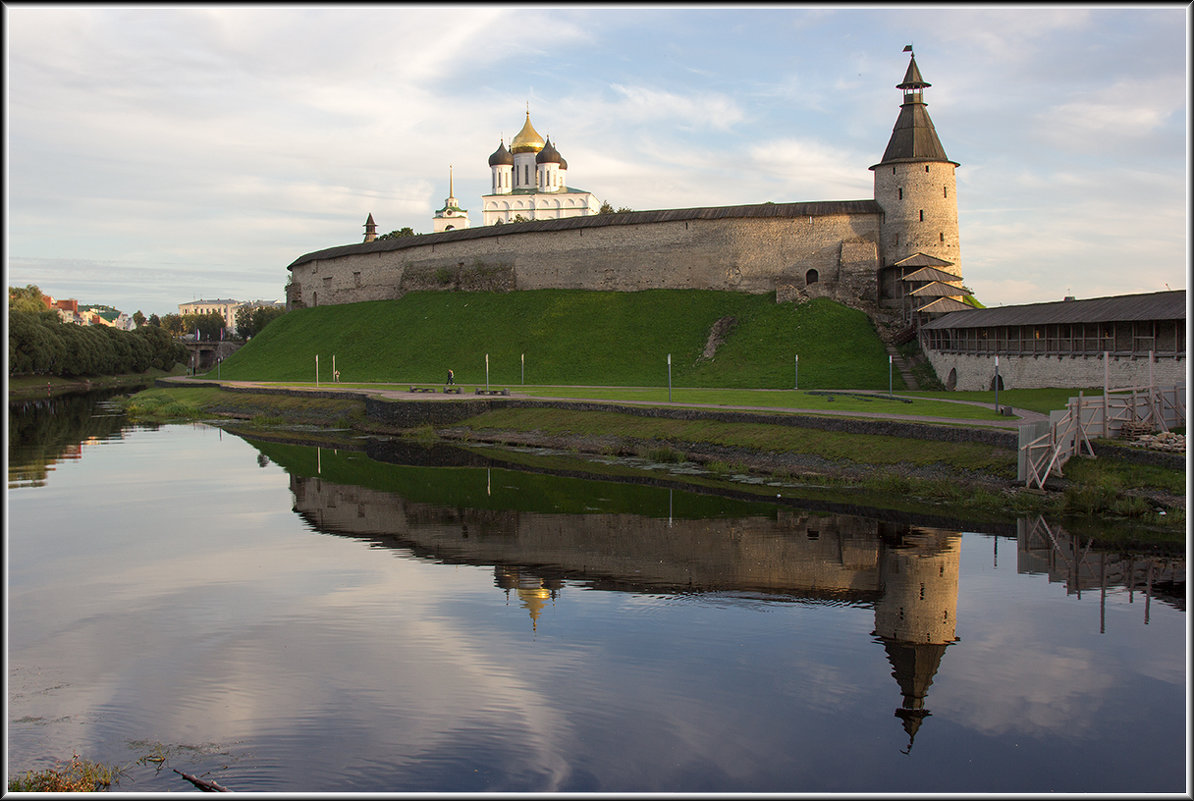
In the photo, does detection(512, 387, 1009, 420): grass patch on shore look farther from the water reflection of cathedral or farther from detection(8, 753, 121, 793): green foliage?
detection(8, 753, 121, 793): green foliage

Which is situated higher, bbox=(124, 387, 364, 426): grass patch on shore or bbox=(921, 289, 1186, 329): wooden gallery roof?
bbox=(921, 289, 1186, 329): wooden gallery roof

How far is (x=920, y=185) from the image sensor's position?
4281cm

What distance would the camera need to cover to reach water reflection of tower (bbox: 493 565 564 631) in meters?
12.8

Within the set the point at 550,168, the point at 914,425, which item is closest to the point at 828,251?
the point at 914,425

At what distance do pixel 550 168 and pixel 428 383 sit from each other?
6154cm

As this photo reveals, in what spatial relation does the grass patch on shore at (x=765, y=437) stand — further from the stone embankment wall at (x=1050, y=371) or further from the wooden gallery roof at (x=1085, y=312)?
the wooden gallery roof at (x=1085, y=312)

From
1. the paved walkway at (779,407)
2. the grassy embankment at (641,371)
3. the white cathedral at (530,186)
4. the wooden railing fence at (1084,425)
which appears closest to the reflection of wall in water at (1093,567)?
the grassy embankment at (641,371)

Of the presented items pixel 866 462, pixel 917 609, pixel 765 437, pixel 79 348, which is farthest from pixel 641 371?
pixel 79 348

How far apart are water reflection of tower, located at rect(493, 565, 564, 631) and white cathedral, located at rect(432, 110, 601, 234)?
8751 cm

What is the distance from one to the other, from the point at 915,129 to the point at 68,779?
140 ft

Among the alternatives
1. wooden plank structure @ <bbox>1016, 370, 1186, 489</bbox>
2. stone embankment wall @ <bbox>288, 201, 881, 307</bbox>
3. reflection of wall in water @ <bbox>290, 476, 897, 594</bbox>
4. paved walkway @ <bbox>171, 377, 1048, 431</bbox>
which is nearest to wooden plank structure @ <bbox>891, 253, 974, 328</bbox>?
stone embankment wall @ <bbox>288, 201, 881, 307</bbox>

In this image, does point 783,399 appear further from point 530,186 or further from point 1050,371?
point 530,186

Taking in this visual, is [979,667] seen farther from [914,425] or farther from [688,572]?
[914,425]

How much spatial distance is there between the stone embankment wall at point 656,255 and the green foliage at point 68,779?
40205 millimetres
